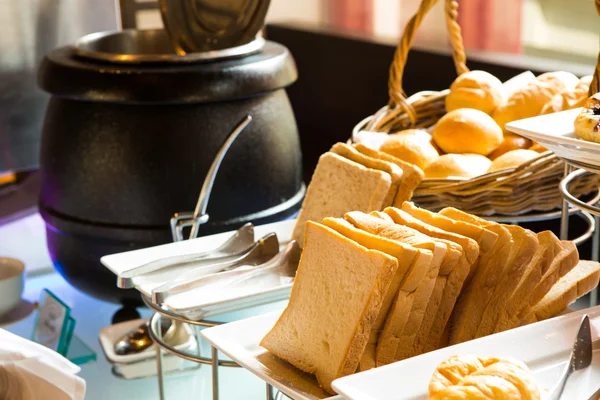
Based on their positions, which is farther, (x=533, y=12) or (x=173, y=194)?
(x=533, y=12)

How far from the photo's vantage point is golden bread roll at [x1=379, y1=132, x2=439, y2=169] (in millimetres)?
1114

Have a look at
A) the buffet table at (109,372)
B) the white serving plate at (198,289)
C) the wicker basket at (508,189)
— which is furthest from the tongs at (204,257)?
the wicker basket at (508,189)

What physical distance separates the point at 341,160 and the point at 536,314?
32cm

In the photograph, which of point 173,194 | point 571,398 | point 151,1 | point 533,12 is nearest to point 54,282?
point 173,194

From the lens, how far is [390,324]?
70cm

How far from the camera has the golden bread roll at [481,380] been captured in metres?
0.55

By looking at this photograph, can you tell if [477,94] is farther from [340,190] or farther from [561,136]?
[561,136]

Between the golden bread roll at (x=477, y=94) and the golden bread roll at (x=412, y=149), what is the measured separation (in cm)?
13

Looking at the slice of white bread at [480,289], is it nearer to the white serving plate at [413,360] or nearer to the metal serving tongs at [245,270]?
the white serving plate at [413,360]

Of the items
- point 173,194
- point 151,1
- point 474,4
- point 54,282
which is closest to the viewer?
point 173,194

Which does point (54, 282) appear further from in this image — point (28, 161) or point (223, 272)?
point (223, 272)

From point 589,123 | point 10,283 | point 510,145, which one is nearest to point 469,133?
point 510,145

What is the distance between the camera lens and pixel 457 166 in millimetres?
1074

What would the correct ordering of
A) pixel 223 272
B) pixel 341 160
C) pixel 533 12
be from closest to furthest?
1. pixel 223 272
2. pixel 341 160
3. pixel 533 12
